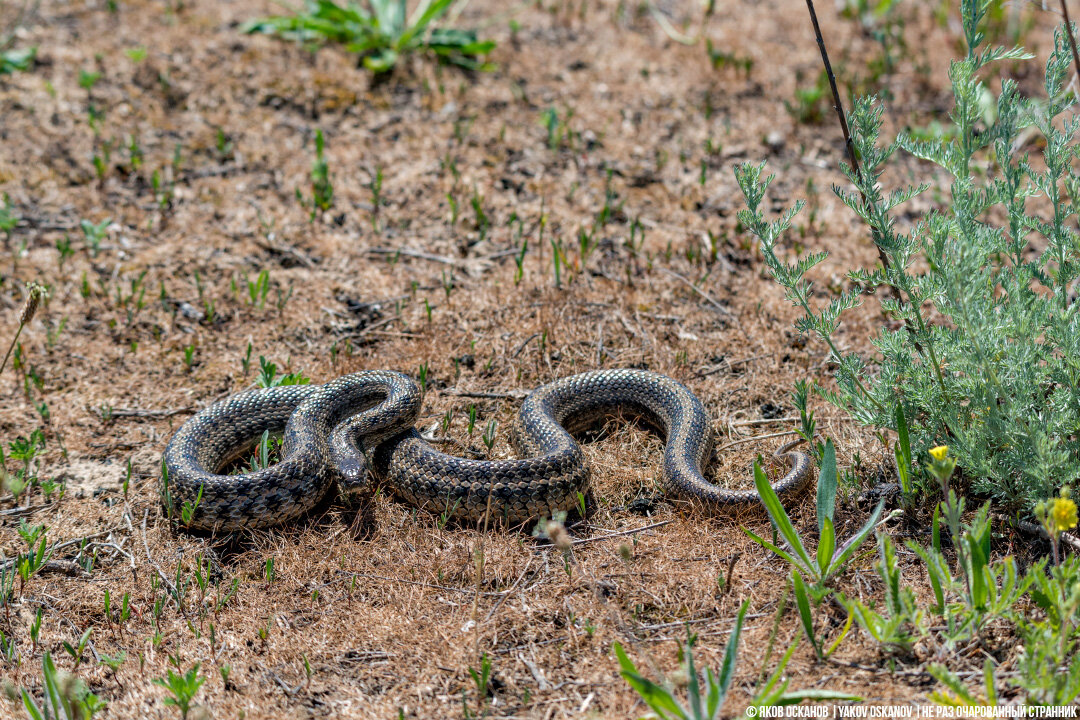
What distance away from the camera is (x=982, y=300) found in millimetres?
4512

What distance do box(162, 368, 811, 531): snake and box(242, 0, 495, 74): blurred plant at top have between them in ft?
17.4

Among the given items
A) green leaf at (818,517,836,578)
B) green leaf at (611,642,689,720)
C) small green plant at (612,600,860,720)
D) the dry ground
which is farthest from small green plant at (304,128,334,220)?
green leaf at (611,642,689,720)

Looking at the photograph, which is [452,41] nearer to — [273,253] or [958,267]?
[273,253]

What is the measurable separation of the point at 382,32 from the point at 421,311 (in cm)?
452

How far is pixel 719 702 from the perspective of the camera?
134 inches

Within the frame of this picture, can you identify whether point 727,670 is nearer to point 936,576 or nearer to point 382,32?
point 936,576

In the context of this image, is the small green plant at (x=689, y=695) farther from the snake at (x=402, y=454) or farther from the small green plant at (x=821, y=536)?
the snake at (x=402, y=454)

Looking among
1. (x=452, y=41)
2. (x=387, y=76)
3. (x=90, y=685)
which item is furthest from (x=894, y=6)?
(x=90, y=685)

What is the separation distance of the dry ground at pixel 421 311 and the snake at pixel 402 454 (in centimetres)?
19

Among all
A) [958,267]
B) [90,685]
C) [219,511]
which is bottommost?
[90,685]

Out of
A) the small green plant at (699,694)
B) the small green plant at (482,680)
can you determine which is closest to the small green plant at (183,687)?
the small green plant at (482,680)

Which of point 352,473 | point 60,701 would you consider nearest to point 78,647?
point 60,701

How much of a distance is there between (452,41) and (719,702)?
8574 millimetres

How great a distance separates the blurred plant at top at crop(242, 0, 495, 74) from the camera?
9.95 meters
